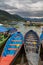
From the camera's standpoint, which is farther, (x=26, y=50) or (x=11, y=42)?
(x=11, y=42)

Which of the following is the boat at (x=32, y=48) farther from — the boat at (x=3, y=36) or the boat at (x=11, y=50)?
the boat at (x=3, y=36)

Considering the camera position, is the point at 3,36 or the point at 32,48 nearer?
the point at 32,48

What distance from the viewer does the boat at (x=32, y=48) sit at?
3113 millimetres

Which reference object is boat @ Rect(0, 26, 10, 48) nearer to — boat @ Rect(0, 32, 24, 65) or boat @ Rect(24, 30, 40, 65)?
boat @ Rect(0, 32, 24, 65)

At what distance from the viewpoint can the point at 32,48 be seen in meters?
3.84

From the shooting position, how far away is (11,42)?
438 centimetres

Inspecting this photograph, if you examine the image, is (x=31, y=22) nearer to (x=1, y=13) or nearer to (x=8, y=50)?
(x=1, y=13)

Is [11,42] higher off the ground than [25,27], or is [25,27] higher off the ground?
[25,27]

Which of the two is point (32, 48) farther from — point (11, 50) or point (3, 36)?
point (3, 36)

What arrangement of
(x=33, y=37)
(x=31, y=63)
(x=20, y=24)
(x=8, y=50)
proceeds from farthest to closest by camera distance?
(x=20, y=24)
(x=33, y=37)
(x=8, y=50)
(x=31, y=63)

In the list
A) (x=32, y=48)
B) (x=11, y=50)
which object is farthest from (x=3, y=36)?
(x=32, y=48)

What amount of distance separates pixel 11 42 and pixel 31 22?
380cm

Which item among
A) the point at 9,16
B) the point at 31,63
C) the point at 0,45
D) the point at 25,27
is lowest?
the point at 31,63

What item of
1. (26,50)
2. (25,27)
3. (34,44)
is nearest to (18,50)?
(26,50)
